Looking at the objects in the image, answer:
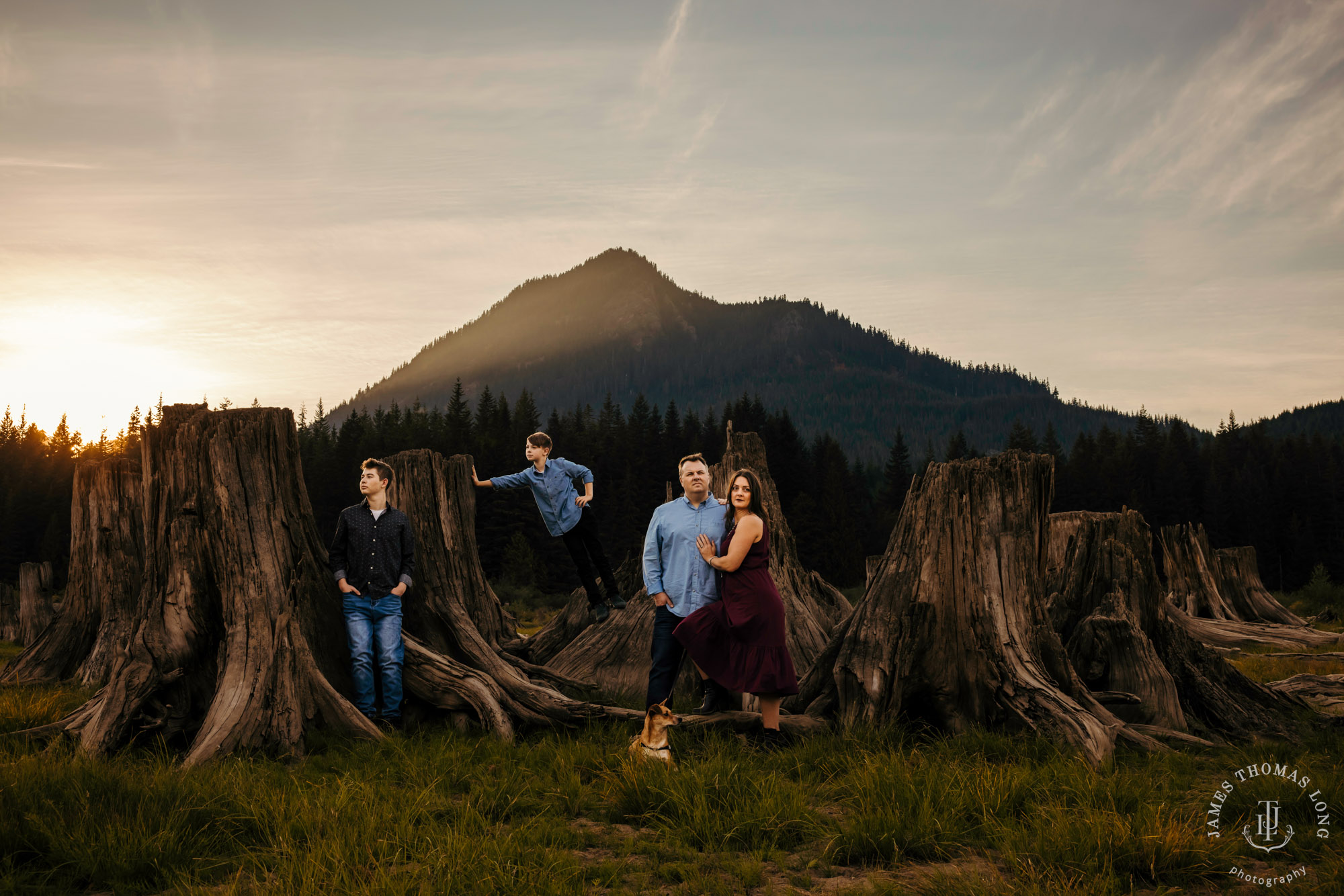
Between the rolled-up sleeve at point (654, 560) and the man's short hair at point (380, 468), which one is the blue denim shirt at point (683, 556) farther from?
the man's short hair at point (380, 468)

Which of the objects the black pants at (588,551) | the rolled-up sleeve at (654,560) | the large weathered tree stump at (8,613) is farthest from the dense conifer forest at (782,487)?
the rolled-up sleeve at (654,560)

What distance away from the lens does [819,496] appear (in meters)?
66.0

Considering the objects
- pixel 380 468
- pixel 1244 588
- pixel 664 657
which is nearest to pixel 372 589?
pixel 380 468

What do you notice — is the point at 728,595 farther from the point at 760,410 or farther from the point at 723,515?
the point at 760,410

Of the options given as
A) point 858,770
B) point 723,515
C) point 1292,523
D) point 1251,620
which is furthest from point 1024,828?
point 1292,523

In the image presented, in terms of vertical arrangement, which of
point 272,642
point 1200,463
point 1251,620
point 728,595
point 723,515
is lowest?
point 1251,620

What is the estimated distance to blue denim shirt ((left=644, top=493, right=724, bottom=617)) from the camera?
654 centimetres

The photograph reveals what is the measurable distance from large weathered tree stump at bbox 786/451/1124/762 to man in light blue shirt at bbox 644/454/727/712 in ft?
5.27

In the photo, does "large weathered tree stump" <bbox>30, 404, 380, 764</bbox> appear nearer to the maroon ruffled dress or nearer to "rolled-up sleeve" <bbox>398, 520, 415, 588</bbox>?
"rolled-up sleeve" <bbox>398, 520, 415, 588</bbox>

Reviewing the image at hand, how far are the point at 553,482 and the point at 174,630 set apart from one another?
4027mm

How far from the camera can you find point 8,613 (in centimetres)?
2188

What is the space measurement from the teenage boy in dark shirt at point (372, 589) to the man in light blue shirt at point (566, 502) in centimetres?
157

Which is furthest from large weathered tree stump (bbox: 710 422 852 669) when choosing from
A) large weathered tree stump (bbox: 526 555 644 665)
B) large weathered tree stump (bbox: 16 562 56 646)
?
large weathered tree stump (bbox: 16 562 56 646)

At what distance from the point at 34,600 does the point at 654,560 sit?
19.5m
